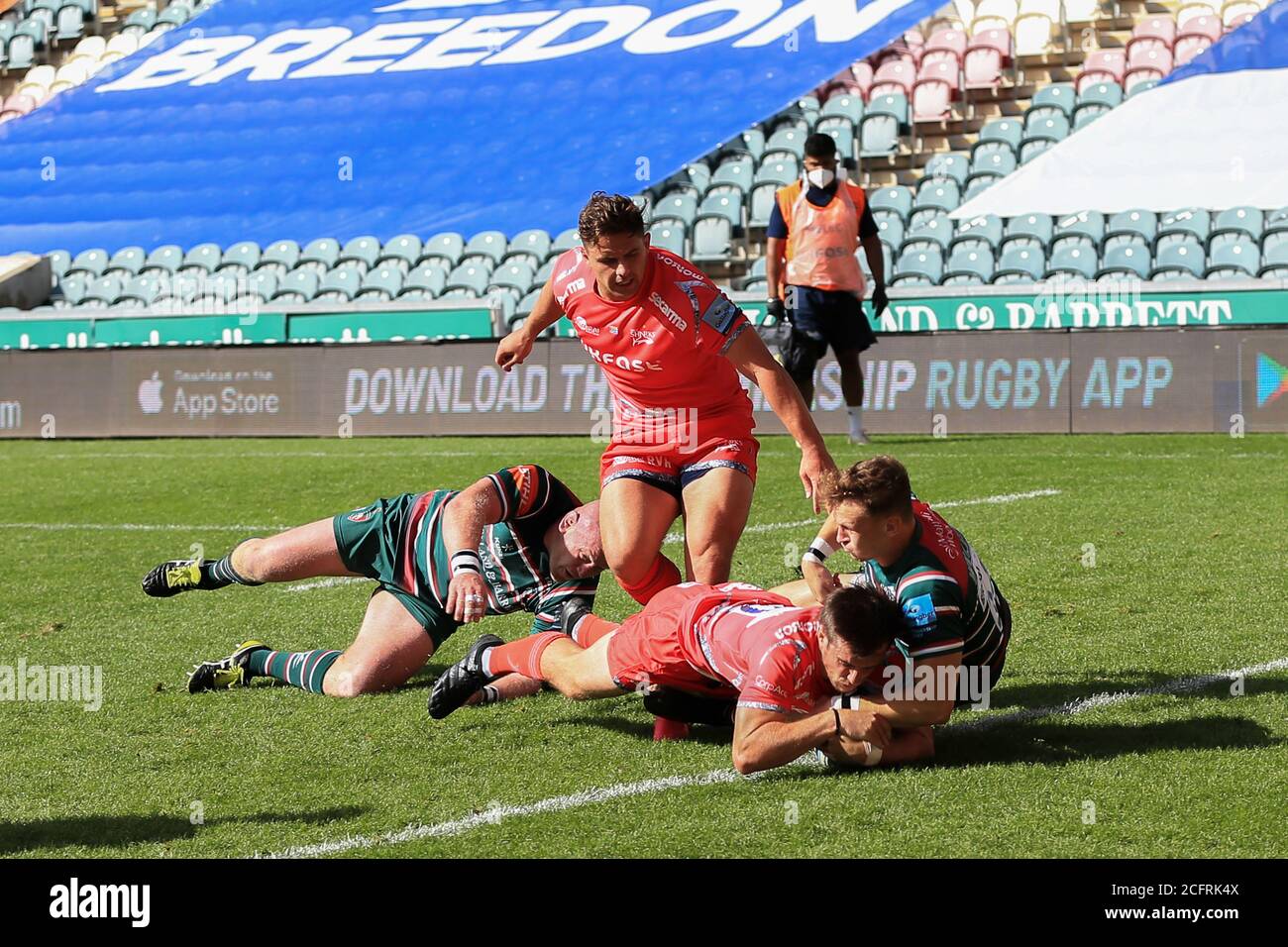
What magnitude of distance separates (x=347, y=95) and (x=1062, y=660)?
89.7 feet

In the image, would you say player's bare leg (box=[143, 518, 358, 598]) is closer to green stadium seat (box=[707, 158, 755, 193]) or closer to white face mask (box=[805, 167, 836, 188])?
white face mask (box=[805, 167, 836, 188])

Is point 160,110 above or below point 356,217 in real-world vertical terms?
above

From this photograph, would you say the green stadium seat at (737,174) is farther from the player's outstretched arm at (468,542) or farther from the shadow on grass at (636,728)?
the shadow on grass at (636,728)

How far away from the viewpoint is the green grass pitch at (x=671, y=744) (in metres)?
4.67

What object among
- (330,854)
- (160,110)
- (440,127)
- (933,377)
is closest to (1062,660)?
(330,854)

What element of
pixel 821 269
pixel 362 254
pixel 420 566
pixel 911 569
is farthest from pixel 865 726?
pixel 362 254

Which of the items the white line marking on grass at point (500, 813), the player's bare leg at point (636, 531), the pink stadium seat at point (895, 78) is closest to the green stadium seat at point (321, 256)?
the pink stadium seat at point (895, 78)

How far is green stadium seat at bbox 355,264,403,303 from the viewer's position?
81.9ft

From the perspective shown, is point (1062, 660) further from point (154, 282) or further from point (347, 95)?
point (347, 95)

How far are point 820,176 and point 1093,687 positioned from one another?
8589 millimetres

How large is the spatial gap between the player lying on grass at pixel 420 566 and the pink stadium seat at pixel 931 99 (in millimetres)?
20870

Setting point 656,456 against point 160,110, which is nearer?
point 656,456

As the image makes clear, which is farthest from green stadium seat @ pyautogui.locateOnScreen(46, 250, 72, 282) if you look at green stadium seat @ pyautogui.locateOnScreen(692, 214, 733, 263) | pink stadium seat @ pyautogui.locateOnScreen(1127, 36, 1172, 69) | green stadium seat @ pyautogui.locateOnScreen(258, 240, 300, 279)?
pink stadium seat @ pyautogui.locateOnScreen(1127, 36, 1172, 69)

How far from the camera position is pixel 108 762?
5.80 meters
